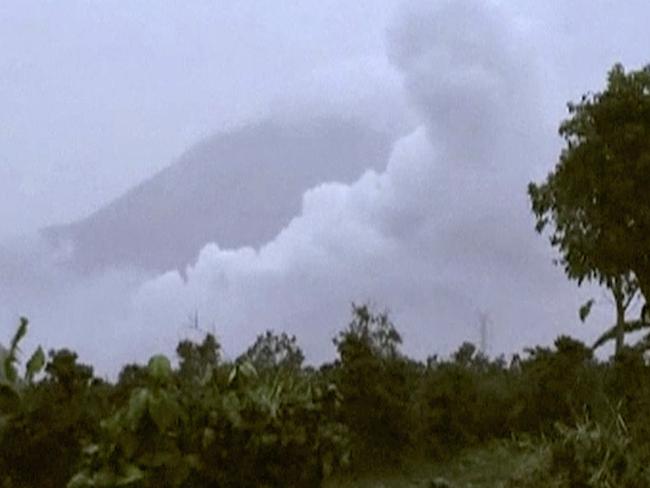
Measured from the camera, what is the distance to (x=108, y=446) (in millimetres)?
10125

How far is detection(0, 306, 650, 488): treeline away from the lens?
10172 millimetres

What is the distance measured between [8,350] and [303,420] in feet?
9.38

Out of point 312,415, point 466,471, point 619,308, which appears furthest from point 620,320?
point 312,415

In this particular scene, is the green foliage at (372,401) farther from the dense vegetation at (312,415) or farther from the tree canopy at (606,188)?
the tree canopy at (606,188)

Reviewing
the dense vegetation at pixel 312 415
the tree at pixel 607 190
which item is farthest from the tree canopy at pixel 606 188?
the dense vegetation at pixel 312 415

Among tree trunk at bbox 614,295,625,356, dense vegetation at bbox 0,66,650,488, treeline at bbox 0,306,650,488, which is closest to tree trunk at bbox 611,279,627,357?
tree trunk at bbox 614,295,625,356

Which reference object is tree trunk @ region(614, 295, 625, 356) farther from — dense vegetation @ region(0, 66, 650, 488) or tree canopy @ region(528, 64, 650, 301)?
dense vegetation @ region(0, 66, 650, 488)

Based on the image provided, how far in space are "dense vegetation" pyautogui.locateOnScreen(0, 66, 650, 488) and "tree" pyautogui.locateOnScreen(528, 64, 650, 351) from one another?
280 inches

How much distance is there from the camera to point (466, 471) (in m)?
13.9

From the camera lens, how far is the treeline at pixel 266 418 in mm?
10172

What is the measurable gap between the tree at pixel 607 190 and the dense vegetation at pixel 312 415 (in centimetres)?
710

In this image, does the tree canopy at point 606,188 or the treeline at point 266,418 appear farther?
the tree canopy at point 606,188

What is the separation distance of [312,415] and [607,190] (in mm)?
16640

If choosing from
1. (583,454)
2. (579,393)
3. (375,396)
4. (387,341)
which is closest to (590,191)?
(387,341)
